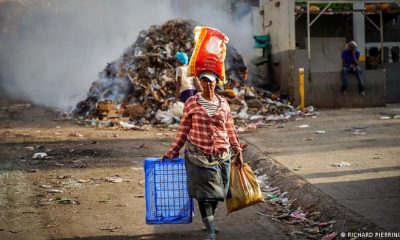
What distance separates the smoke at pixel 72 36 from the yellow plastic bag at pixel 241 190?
43.7 ft

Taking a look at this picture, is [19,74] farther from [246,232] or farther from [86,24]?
[246,232]

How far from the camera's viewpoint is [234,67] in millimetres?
16781

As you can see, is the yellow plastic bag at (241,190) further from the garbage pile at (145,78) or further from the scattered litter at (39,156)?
the garbage pile at (145,78)

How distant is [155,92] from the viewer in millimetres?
14289

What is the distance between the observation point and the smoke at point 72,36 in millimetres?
20828

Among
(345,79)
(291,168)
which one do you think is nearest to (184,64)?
(291,168)

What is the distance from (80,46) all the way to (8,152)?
18275 millimetres

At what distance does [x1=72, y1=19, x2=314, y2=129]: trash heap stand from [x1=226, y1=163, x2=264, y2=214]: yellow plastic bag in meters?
7.06

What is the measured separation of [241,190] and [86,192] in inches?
102

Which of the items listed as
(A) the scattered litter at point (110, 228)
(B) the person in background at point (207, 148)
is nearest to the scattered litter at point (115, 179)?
(A) the scattered litter at point (110, 228)

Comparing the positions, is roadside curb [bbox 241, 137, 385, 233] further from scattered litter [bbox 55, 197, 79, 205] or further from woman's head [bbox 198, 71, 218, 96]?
scattered litter [bbox 55, 197, 79, 205]

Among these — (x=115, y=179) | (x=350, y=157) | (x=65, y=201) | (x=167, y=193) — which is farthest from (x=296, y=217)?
(x=115, y=179)
